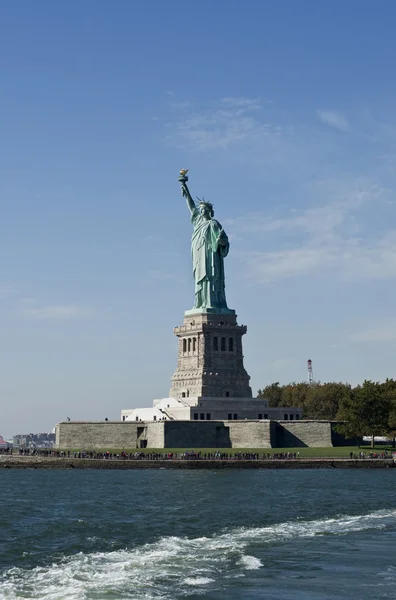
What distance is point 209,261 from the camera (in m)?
122

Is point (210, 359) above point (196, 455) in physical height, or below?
above

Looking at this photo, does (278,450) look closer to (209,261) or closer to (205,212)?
(209,261)

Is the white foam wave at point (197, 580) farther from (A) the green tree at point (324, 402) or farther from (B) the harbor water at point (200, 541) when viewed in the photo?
(A) the green tree at point (324, 402)

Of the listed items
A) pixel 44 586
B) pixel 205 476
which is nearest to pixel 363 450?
pixel 205 476

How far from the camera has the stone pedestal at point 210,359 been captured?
4564 inches

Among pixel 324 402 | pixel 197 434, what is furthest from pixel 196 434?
pixel 324 402

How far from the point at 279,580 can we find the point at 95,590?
626cm

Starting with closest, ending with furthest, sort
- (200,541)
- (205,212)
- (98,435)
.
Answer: (200,541) < (98,435) < (205,212)

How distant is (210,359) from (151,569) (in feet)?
265

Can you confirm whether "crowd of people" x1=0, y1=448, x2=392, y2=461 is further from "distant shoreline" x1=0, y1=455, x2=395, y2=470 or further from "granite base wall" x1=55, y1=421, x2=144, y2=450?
"granite base wall" x1=55, y1=421, x2=144, y2=450

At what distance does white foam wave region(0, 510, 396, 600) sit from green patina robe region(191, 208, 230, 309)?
75332 millimetres

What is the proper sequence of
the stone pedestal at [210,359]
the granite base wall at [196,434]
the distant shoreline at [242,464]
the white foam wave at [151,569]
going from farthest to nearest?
the stone pedestal at [210,359], the granite base wall at [196,434], the distant shoreline at [242,464], the white foam wave at [151,569]

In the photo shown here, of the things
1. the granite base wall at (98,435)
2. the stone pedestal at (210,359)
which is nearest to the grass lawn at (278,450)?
the granite base wall at (98,435)

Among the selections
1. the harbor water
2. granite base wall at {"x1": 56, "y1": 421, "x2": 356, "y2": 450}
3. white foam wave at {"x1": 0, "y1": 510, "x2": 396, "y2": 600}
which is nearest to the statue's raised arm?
granite base wall at {"x1": 56, "y1": 421, "x2": 356, "y2": 450}
